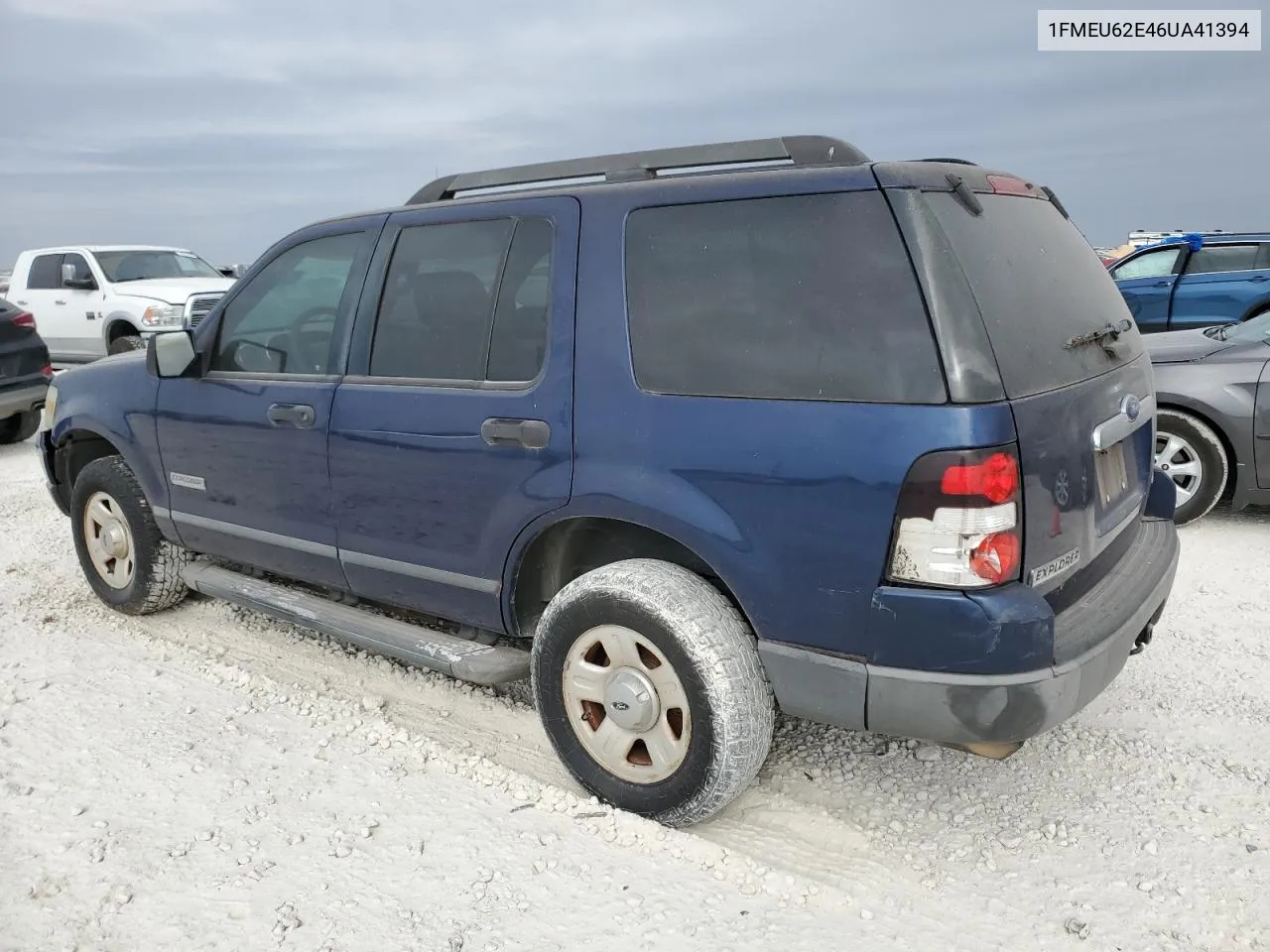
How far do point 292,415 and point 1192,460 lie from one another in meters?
4.94

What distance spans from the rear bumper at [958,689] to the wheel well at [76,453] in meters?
3.72

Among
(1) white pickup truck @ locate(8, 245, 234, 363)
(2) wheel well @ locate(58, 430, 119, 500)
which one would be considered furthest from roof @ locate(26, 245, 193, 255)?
(2) wheel well @ locate(58, 430, 119, 500)

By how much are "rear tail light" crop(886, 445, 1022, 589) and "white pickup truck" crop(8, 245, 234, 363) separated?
11294 mm

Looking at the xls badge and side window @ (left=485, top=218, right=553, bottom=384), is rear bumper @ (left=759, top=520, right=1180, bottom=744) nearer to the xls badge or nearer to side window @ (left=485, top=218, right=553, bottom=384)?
side window @ (left=485, top=218, right=553, bottom=384)

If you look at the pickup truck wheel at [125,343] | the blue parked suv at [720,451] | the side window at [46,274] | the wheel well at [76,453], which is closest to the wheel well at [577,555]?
the blue parked suv at [720,451]

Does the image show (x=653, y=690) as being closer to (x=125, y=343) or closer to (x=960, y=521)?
(x=960, y=521)

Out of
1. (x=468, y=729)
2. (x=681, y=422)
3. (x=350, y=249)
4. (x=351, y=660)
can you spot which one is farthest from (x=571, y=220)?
(x=351, y=660)

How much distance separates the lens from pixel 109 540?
4.55m

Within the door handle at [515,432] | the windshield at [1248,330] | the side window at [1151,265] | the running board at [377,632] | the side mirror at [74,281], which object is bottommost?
the running board at [377,632]

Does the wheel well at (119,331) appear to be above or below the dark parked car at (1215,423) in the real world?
above

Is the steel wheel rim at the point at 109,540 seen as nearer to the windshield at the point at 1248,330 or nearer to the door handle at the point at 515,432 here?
the door handle at the point at 515,432

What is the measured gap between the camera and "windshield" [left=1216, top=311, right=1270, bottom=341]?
5.84 m

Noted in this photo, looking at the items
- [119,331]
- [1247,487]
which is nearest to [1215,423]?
[1247,487]

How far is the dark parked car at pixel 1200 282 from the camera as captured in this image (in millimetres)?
10586
